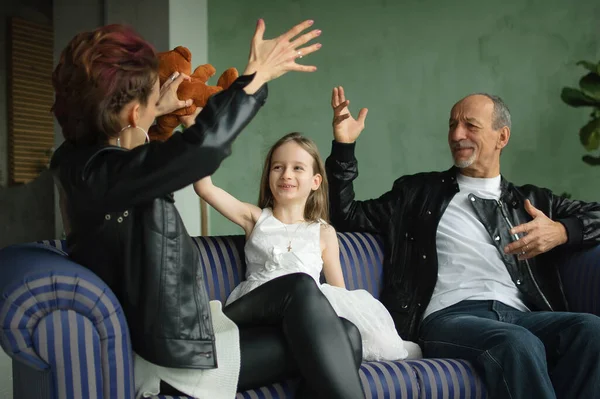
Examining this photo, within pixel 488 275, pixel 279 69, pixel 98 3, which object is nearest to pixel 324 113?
pixel 98 3

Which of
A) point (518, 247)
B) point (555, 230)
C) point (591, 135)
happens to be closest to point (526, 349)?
point (518, 247)

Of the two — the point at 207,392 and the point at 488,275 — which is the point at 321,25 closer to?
the point at 488,275

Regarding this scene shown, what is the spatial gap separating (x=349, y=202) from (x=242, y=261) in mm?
497

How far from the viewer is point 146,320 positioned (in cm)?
170

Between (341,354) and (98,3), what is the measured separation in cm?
341

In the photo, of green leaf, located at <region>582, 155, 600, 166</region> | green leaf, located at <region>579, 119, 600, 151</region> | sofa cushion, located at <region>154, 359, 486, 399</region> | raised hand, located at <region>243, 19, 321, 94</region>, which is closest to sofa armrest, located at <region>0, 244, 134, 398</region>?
sofa cushion, located at <region>154, 359, 486, 399</region>

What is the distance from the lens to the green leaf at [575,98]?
4.04 metres

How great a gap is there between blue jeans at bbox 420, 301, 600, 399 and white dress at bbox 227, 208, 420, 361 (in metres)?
0.17

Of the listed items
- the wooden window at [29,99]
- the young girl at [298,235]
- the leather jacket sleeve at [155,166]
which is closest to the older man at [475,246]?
the young girl at [298,235]

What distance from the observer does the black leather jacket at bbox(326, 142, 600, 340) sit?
263 cm

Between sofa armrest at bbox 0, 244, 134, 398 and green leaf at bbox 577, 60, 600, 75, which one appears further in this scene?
green leaf at bbox 577, 60, 600, 75

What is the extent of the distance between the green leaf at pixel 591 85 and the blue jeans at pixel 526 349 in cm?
191

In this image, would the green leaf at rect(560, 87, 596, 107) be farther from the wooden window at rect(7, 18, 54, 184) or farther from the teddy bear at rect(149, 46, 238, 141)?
the wooden window at rect(7, 18, 54, 184)

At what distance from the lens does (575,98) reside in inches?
160
